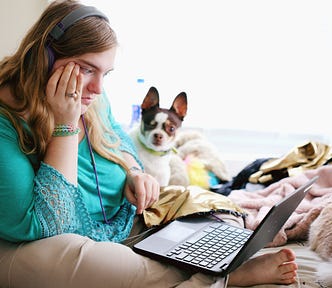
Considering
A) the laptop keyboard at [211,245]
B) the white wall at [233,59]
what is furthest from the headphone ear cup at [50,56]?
the white wall at [233,59]

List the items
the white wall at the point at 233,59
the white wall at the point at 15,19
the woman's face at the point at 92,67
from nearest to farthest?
1. the woman's face at the point at 92,67
2. the white wall at the point at 15,19
3. the white wall at the point at 233,59

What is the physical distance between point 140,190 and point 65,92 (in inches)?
13.6

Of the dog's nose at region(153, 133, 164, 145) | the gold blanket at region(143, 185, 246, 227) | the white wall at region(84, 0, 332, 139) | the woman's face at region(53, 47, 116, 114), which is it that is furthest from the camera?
the white wall at region(84, 0, 332, 139)

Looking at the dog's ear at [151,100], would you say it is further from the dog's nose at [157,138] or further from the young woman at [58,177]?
the young woman at [58,177]

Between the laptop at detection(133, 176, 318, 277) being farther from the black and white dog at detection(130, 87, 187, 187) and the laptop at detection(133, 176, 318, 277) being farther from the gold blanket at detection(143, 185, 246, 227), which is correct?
the black and white dog at detection(130, 87, 187, 187)

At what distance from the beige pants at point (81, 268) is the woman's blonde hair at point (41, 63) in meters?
0.22

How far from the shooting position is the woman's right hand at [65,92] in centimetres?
108

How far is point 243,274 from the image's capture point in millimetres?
1129

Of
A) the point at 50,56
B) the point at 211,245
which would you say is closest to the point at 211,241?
the point at 211,245

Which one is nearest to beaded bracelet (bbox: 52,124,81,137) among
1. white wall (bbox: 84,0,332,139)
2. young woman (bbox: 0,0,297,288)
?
young woman (bbox: 0,0,297,288)

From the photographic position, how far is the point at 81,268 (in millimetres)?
1032

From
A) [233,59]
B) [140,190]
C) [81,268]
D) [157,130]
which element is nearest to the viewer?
[81,268]

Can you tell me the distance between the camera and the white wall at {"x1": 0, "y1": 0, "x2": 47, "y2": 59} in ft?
6.76

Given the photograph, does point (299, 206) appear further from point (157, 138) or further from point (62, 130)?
point (62, 130)
